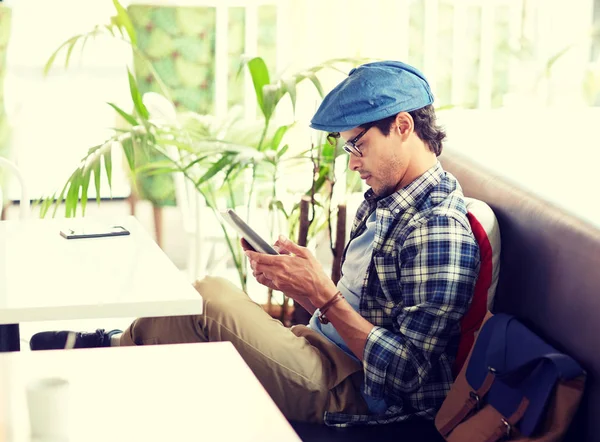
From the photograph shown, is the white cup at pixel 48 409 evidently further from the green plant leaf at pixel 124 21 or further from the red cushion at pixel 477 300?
the green plant leaf at pixel 124 21

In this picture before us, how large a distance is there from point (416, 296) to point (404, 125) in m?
0.42

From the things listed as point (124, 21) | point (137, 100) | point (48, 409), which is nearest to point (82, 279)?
point (48, 409)

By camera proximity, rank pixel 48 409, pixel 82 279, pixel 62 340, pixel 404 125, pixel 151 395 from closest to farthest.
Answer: pixel 48 409 < pixel 151 395 < pixel 82 279 < pixel 404 125 < pixel 62 340

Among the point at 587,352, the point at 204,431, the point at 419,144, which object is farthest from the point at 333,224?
the point at 204,431

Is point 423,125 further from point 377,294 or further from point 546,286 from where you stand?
point 546,286

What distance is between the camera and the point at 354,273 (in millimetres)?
2143

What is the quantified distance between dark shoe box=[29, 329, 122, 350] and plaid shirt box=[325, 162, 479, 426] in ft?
2.42

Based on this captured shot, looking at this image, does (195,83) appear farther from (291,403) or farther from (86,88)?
(291,403)

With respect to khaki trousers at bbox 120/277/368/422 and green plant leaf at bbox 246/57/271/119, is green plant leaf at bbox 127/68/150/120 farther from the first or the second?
khaki trousers at bbox 120/277/368/422

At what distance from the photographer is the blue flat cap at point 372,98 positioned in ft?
6.59

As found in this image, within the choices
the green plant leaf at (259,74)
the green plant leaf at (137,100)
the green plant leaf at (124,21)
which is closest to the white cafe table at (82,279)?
the green plant leaf at (137,100)

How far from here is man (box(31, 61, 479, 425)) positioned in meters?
1.87

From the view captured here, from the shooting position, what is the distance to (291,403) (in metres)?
1.97

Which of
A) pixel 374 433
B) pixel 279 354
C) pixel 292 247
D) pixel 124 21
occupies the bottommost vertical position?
pixel 374 433
